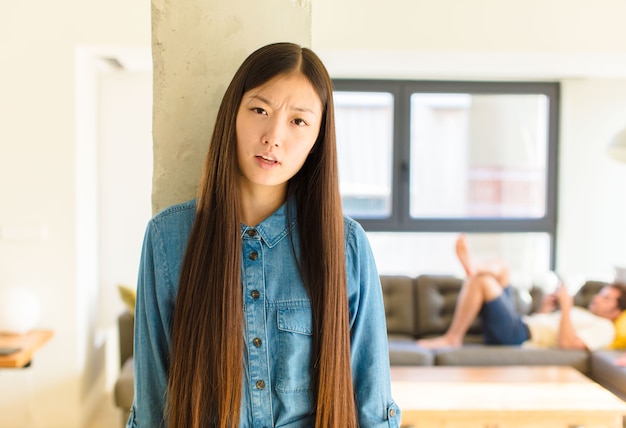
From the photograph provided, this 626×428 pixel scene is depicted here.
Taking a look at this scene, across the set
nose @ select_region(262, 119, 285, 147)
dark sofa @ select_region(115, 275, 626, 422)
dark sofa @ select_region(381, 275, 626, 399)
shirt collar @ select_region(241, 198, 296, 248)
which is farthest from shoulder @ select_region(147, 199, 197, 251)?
dark sofa @ select_region(381, 275, 626, 399)

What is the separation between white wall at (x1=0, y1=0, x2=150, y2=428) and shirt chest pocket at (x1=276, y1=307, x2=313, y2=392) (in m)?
2.73

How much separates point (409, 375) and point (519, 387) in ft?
1.81

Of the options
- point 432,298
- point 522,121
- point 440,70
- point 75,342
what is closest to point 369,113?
point 440,70

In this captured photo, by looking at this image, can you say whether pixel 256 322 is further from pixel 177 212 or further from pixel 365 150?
pixel 365 150

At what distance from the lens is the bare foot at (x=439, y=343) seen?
4.08m

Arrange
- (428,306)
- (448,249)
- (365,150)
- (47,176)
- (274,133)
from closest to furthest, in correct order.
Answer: (274,133) → (47,176) → (428,306) → (365,150) → (448,249)

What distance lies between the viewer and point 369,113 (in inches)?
202

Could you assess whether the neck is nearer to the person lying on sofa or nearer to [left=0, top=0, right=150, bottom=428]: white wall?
[left=0, top=0, right=150, bottom=428]: white wall

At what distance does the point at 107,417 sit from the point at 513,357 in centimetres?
248

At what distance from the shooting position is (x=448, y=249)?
17.4 ft

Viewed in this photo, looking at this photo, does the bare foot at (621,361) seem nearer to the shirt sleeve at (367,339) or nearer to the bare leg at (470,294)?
the bare leg at (470,294)

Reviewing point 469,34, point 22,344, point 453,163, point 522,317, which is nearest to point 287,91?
point 22,344

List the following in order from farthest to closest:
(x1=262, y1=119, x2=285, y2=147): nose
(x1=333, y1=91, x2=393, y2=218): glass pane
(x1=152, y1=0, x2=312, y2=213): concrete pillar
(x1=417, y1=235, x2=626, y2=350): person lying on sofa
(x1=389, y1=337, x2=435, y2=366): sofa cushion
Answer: (x1=333, y1=91, x2=393, y2=218): glass pane < (x1=417, y1=235, x2=626, y2=350): person lying on sofa < (x1=389, y1=337, x2=435, y2=366): sofa cushion < (x1=152, y1=0, x2=312, y2=213): concrete pillar < (x1=262, y1=119, x2=285, y2=147): nose

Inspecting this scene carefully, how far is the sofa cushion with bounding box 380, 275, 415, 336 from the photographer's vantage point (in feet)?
14.6
